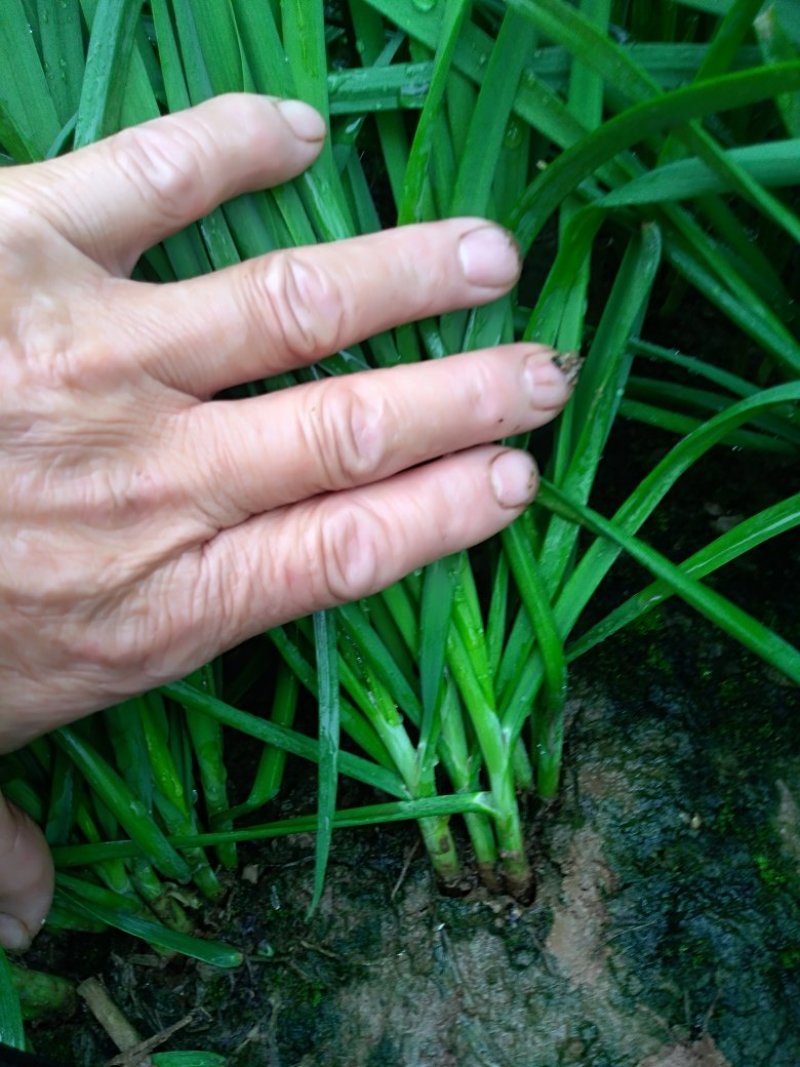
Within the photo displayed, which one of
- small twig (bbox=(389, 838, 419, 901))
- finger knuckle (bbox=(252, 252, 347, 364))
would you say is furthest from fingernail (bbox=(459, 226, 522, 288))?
small twig (bbox=(389, 838, 419, 901))

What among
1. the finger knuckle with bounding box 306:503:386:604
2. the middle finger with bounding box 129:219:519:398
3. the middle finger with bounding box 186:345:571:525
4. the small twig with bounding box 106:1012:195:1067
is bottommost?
the small twig with bounding box 106:1012:195:1067

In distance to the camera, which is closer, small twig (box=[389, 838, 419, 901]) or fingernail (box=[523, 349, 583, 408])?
fingernail (box=[523, 349, 583, 408])

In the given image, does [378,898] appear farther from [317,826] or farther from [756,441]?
[756,441]

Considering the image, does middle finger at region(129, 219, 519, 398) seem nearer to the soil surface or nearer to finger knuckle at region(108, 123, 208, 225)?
finger knuckle at region(108, 123, 208, 225)

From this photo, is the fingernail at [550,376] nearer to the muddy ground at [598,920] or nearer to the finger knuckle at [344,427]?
the finger knuckle at [344,427]

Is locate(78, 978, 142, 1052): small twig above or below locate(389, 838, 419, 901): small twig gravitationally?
below
